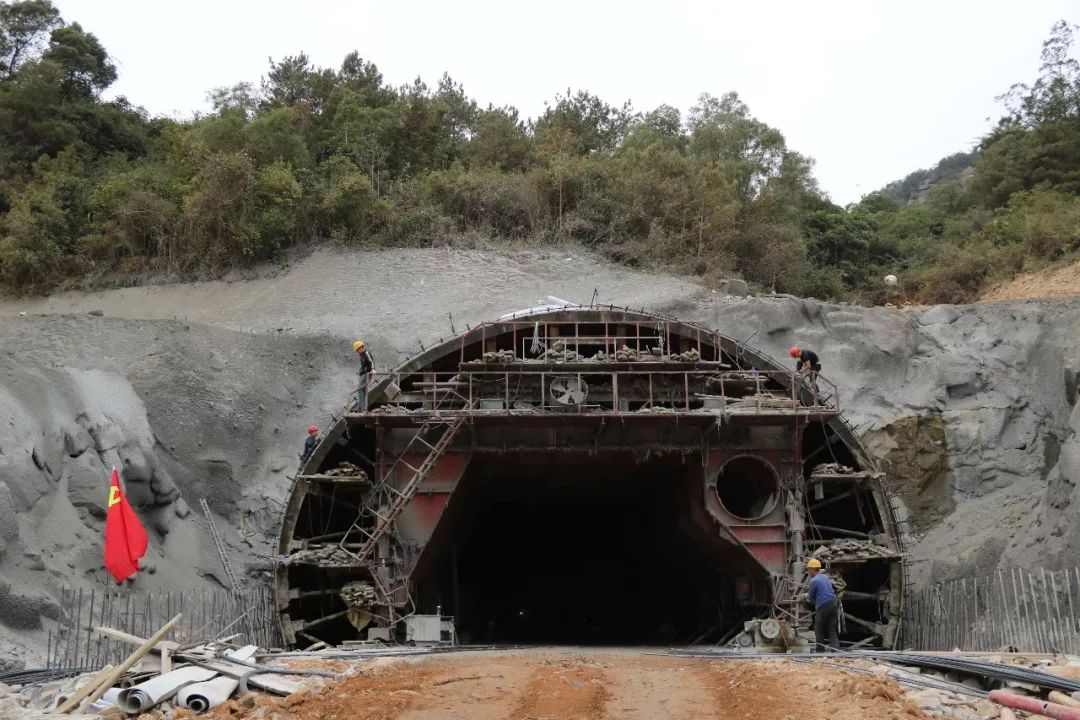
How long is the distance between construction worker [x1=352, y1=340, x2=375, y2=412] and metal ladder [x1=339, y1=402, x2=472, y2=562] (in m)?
1.26

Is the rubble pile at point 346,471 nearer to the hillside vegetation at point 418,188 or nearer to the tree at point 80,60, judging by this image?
the hillside vegetation at point 418,188

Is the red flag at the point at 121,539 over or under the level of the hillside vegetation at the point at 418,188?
under

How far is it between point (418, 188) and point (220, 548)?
1903cm

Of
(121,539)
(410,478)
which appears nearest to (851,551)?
(410,478)

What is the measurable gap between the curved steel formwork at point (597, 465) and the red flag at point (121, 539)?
2753mm

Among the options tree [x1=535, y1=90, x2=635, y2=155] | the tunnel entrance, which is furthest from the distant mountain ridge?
the tunnel entrance

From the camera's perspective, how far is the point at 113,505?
18.5 metres

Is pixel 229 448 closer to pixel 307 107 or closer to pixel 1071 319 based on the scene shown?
pixel 1071 319

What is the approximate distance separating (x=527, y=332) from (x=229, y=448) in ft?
25.7

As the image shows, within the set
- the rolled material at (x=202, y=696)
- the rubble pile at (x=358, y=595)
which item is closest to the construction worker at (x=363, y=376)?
the rubble pile at (x=358, y=595)

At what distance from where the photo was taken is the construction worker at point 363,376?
21.0 metres

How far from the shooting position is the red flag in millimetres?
18312

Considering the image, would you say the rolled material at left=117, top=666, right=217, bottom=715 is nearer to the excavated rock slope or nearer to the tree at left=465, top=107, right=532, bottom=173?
the excavated rock slope

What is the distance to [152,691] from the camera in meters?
9.91
